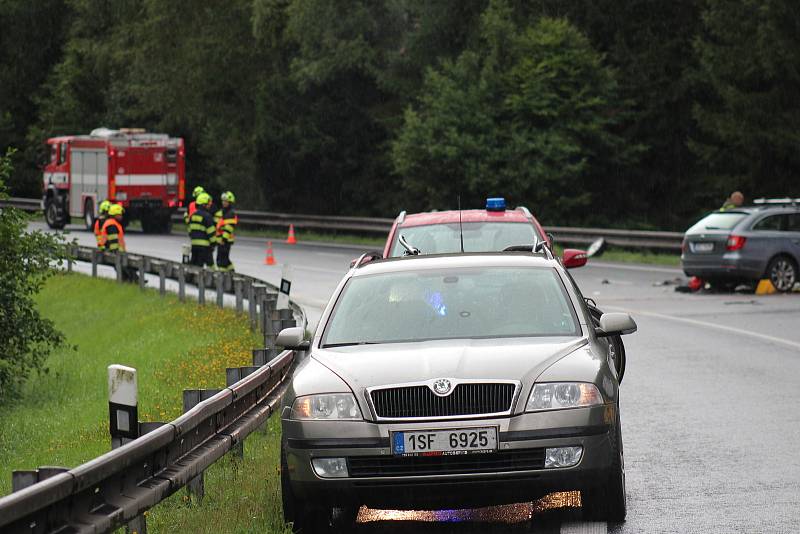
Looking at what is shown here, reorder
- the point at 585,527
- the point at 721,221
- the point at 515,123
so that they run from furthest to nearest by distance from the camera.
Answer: the point at 515,123
the point at 721,221
the point at 585,527

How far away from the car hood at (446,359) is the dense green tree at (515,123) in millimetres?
33669

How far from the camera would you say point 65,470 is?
591cm

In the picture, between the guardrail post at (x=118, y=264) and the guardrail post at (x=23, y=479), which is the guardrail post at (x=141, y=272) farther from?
the guardrail post at (x=23, y=479)

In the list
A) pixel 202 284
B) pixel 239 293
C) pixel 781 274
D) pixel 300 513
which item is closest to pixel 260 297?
pixel 239 293

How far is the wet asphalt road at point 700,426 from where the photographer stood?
840cm

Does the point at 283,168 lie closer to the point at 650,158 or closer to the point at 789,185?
the point at 650,158

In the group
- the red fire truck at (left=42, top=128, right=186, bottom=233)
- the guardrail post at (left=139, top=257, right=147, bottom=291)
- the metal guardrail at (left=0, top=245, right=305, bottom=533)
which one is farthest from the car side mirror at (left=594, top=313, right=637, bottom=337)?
the red fire truck at (left=42, top=128, right=186, bottom=233)

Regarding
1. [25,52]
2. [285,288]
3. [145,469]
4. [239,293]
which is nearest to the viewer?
[145,469]

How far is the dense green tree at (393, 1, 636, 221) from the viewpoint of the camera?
4241 cm

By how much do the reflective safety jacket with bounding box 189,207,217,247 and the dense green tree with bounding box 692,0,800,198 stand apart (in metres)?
22.6

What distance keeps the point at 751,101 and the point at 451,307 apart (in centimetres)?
3832

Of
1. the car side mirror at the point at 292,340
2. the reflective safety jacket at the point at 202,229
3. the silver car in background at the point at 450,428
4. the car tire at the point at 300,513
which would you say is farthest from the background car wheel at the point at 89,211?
the car tire at the point at 300,513

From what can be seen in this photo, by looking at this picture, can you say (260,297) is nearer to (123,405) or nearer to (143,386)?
(143,386)

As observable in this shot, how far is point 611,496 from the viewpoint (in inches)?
320
